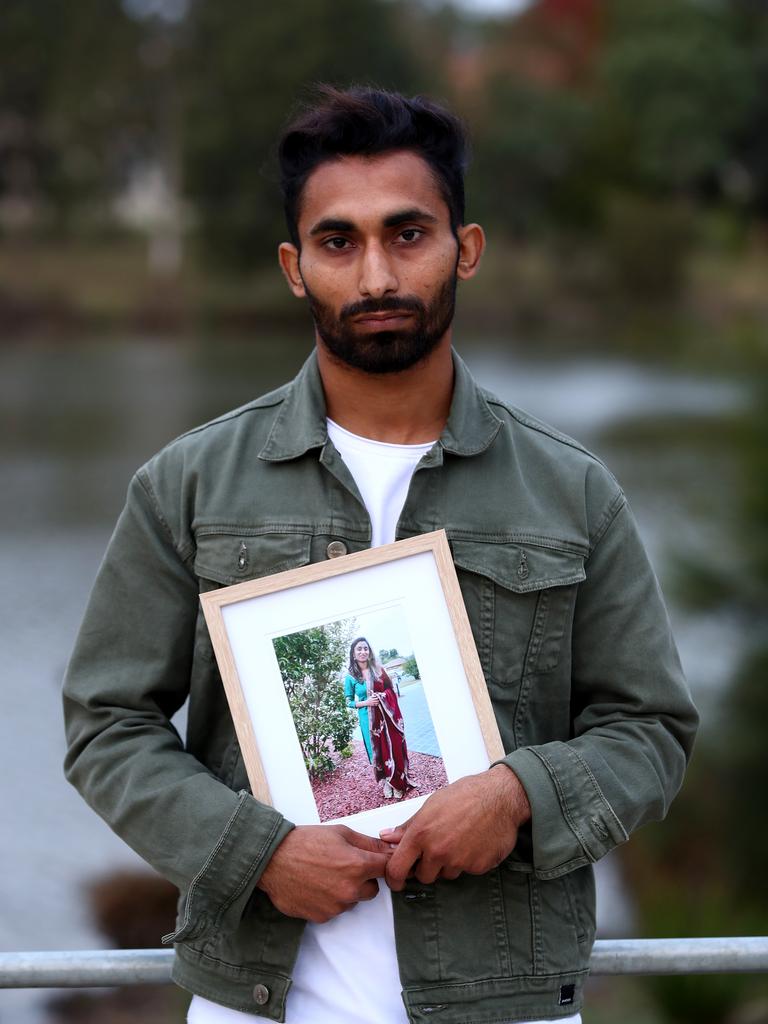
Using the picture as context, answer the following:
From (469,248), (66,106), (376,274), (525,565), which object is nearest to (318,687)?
(525,565)

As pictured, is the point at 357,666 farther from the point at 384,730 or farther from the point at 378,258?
the point at 378,258

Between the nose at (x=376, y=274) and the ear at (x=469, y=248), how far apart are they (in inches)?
5.9

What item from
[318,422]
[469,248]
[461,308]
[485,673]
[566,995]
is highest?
[461,308]

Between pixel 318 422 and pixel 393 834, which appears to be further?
pixel 318 422

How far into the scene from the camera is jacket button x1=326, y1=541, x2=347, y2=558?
1.82 m

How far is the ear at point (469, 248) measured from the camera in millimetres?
1939

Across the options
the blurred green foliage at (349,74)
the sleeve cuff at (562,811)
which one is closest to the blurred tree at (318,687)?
the sleeve cuff at (562,811)

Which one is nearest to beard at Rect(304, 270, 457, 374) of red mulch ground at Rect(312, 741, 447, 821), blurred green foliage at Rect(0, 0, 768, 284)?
red mulch ground at Rect(312, 741, 447, 821)

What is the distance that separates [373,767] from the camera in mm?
1752

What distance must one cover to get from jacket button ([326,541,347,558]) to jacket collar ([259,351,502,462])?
131 millimetres

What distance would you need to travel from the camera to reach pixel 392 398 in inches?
74.4

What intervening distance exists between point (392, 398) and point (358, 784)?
52cm

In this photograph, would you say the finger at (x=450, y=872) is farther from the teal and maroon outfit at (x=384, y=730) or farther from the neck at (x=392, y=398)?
the neck at (x=392, y=398)

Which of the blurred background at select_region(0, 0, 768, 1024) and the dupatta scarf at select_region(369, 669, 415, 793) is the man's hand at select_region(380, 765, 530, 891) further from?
the blurred background at select_region(0, 0, 768, 1024)
